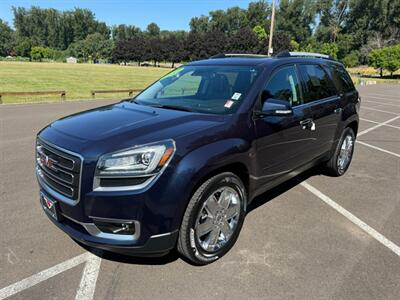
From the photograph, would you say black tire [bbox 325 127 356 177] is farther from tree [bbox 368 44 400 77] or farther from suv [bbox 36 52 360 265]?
tree [bbox 368 44 400 77]

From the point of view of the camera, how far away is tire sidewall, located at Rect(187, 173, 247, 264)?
2.94 metres

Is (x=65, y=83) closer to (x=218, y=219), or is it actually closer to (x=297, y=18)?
(x=218, y=219)

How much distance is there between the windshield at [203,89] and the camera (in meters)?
3.56

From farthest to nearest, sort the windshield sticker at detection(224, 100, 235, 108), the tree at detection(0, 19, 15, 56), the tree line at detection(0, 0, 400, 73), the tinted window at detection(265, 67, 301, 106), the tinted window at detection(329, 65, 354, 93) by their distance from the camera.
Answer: the tree at detection(0, 19, 15, 56) → the tree line at detection(0, 0, 400, 73) → the tinted window at detection(329, 65, 354, 93) → the tinted window at detection(265, 67, 301, 106) → the windshield sticker at detection(224, 100, 235, 108)

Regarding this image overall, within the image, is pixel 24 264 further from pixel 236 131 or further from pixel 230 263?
pixel 236 131

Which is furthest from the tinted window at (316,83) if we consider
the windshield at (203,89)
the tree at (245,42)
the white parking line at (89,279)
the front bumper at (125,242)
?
the tree at (245,42)

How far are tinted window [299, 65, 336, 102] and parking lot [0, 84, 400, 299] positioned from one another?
1425 mm

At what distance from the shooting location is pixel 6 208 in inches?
171

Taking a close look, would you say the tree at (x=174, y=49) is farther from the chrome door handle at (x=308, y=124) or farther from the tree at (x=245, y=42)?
the chrome door handle at (x=308, y=124)

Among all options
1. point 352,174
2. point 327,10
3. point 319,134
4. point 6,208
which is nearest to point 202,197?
point 319,134

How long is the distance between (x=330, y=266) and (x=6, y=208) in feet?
12.5

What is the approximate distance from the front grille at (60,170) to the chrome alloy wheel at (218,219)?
107 centimetres

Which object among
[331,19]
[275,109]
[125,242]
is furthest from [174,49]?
[125,242]

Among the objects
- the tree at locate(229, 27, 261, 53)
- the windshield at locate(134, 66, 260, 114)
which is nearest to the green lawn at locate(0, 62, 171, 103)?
the windshield at locate(134, 66, 260, 114)
